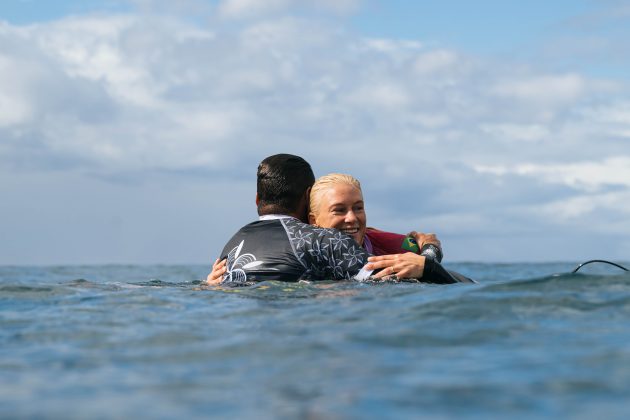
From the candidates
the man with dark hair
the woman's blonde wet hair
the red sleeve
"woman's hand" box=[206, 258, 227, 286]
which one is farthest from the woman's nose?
"woman's hand" box=[206, 258, 227, 286]

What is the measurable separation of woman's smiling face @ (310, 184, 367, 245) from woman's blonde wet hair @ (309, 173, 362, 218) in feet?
0.11

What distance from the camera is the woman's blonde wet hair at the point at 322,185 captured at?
786 centimetres

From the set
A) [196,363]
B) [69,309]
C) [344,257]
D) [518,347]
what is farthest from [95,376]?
[344,257]

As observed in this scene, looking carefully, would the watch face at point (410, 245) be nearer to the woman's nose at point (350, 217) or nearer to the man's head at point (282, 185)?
the woman's nose at point (350, 217)

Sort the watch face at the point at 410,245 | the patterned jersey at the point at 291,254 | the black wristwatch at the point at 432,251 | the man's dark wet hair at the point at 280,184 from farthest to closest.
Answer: the watch face at the point at 410,245 → the black wristwatch at the point at 432,251 → the man's dark wet hair at the point at 280,184 → the patterned jersey at the point at 291,254

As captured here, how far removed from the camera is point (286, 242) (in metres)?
7.33

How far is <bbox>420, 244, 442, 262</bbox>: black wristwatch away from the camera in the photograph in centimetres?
799

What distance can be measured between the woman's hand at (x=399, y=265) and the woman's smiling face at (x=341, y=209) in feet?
2.70

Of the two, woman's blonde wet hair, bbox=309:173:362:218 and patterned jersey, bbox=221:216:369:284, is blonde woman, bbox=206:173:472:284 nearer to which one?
woman's blonde wet hair, bbox=309:173:362:218

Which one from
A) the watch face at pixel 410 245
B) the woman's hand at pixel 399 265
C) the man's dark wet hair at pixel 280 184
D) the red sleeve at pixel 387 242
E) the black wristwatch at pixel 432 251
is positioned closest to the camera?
the woman's hand at pixel 399 265

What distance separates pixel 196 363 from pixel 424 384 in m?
1.33

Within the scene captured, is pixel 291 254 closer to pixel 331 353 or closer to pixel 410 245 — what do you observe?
pixel 410 245

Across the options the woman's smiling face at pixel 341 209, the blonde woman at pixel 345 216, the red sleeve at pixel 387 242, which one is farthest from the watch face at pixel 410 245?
the woman's smiling face at pixel 341 209

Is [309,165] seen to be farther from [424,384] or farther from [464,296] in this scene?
[424,384]
